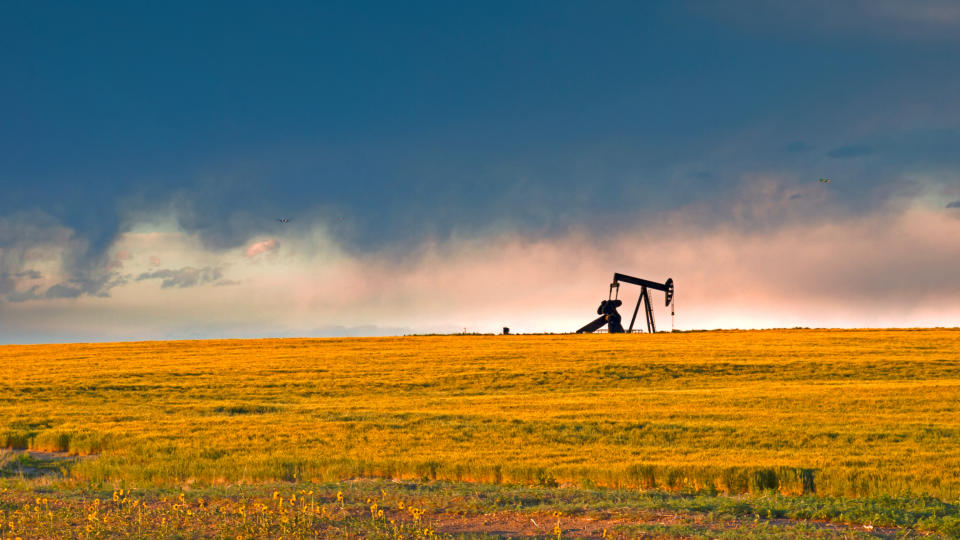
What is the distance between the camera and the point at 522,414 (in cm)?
2917

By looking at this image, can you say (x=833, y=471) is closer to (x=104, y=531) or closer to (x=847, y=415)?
(x=847, y=415)

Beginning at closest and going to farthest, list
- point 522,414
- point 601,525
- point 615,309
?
point 601,525 < point 522,414 < point 615,309

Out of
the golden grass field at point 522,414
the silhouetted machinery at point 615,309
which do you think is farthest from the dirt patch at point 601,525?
the silhouetted machinery at point 615,309

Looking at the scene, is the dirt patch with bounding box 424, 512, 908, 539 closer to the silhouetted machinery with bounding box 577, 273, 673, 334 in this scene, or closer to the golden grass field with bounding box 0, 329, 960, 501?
the golden grass field with bounding box 0, 329, 960, 501

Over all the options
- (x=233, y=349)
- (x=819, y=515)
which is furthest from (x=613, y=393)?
(x=233, y=349)

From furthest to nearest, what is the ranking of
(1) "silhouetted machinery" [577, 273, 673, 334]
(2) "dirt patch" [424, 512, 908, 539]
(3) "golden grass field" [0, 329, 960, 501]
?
(1) "silhouetted machinery" [577, 273, 673, 334] < (3) "golden grass field" [0, 329, 960, 501] < (2) "dirt patch" [424, 512, 908, 539]

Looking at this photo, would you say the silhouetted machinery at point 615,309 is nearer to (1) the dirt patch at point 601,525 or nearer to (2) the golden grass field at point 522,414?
(2) the golden grass field at point 522,414

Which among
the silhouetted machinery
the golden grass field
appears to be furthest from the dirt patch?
the silhouetted machinery

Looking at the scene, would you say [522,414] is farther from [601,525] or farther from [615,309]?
[615,309]

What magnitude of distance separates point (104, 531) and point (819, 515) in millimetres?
9493

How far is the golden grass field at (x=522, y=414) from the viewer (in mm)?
18703

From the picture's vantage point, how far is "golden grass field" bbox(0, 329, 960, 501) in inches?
736

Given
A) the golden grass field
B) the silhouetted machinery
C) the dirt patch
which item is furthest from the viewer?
the silhouetted machinery

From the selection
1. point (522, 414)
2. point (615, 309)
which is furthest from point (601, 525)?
point (615, 309)
